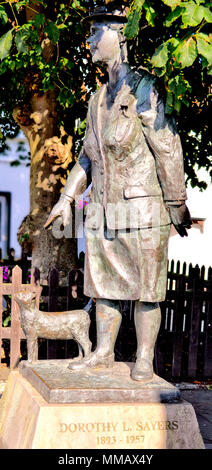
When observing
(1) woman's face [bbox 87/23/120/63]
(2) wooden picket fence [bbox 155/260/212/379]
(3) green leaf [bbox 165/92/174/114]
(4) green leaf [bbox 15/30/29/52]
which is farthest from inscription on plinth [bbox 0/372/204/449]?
(2) wooden picket fence [bbox 155/260/212/379]

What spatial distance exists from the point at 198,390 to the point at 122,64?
12.7ft

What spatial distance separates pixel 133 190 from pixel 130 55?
4.49 ft

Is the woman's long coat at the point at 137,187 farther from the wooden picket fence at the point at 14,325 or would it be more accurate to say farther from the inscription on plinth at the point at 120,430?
the wooden picket fence at the point at 14,325

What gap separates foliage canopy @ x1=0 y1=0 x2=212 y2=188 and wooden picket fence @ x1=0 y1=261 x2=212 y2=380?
188cm

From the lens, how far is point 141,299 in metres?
3.67

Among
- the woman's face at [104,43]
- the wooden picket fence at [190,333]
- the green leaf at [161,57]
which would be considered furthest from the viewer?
the wooden picket fence at [190,333]

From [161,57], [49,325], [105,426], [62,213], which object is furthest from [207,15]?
[105,426]

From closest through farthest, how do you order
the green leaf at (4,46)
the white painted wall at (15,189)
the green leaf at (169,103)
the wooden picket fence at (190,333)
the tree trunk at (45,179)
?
the green leaf at (169,103) → the green leaf at (4,46) → the wooden picket fence at (190,333) → the tree trunk at (45,179) → the white painted wall at (15,189)

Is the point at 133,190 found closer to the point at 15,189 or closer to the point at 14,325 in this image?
the point at 14,325

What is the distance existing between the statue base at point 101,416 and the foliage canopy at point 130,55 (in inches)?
68.0

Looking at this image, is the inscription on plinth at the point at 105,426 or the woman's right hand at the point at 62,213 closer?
the inscription on plinth at the point at 105,426

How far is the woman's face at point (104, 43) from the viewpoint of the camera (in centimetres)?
375

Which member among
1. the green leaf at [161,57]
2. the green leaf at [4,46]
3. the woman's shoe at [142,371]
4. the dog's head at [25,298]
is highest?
the green leaf at [4,46]

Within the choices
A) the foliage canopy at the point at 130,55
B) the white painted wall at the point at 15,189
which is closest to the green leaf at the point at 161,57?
the foliage canopy at the point at 130,55
